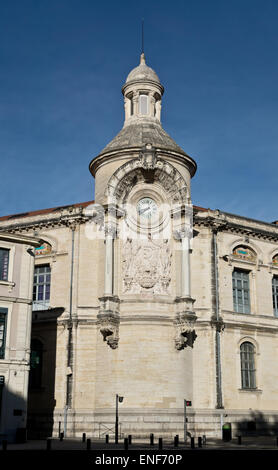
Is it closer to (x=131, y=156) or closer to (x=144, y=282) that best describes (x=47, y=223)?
(x=131, y=156)

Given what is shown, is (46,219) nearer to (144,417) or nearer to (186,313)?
(186,313)

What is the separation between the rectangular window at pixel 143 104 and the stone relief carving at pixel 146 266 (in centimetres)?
1144

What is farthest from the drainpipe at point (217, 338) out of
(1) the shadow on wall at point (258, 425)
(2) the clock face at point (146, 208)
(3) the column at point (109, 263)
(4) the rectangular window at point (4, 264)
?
(4) the rectangular window at point (4, 264)

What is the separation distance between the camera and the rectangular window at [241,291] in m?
43.7

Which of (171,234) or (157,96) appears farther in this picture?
(157,96)

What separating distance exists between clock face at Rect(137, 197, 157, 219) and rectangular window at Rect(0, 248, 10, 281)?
32.5 ft

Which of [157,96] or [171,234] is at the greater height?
[157,96]

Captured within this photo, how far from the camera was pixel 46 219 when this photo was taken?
44.2 metres

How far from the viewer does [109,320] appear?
3744cm
